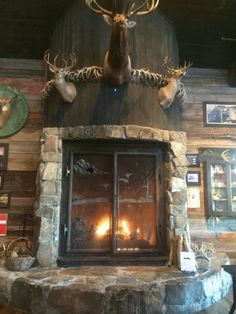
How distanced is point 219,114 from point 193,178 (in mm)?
1048

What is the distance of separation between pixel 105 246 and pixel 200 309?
114cm

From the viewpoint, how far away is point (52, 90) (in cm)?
357

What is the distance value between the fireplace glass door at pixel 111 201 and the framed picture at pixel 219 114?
4.29 feet

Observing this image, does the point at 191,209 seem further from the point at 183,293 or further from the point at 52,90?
the point at 52,90

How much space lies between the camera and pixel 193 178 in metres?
4.18

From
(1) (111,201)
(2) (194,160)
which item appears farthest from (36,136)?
(2) (194,160)

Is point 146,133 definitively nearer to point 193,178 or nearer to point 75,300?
point 193,178

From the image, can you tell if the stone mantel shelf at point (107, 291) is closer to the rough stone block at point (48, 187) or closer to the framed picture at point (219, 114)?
the rough stone block at point (48, 187)

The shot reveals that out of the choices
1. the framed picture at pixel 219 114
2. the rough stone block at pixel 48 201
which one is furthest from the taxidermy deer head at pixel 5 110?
the framed picture at pixel 219 114

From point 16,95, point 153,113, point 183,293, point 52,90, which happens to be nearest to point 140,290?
point 183,293

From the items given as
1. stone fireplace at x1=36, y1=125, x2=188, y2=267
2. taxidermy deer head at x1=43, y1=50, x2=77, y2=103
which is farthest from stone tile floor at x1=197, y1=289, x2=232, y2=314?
taxidermy deer head at x1=43, y1=50, x2=77, y2=103

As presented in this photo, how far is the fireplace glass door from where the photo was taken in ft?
11.0

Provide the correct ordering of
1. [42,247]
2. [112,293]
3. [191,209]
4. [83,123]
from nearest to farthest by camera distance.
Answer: [112,293], [42,247], [83,123], [191,209]

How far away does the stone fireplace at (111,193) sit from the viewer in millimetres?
3295
